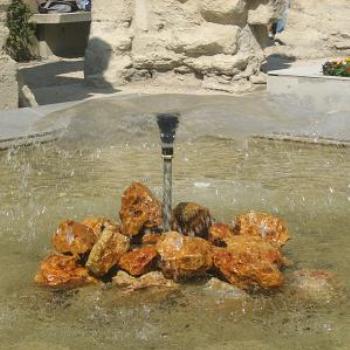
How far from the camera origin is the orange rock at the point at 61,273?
12.1 ft

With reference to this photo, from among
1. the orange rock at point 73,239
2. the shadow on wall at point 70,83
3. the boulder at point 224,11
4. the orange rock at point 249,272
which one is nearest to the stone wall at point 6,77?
the shadow on wall at point 70,83

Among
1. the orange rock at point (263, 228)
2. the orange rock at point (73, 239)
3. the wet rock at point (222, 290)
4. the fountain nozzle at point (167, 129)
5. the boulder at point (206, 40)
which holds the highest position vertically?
the fountain nozzle at point (167, 129)

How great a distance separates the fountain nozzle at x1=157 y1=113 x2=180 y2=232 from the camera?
400 centimetres

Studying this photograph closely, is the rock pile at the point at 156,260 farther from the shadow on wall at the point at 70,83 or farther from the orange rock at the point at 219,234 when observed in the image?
the shadow on wall at the point at 70,83

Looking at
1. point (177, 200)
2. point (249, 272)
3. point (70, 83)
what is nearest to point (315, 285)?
point (249, 272)

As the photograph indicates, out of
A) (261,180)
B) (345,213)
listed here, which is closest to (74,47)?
(261,180)

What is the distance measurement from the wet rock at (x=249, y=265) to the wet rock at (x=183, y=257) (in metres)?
0.06

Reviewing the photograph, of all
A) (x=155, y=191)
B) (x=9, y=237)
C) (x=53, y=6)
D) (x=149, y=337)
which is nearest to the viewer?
(x=149, y=337)

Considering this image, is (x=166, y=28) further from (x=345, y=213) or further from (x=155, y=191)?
(x=345, y=213)

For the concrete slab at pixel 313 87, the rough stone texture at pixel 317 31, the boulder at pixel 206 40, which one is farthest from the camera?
the rough stone texture at pixel 317 31

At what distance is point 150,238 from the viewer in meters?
4.18

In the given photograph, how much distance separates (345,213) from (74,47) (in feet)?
33.4

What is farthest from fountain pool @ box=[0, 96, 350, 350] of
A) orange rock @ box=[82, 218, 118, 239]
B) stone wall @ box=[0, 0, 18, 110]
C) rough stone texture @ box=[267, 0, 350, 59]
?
rough stone texture @ box=[267, 0, 350, 59]

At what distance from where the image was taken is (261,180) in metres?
5.68
